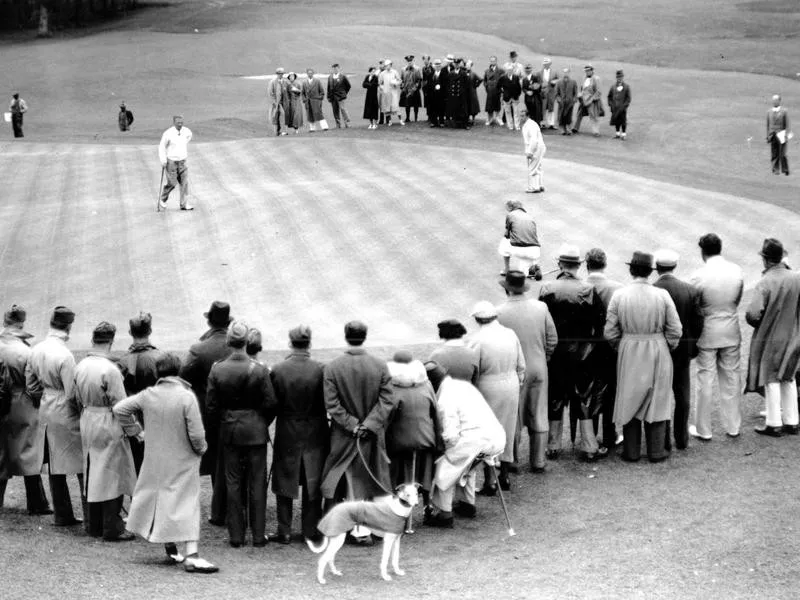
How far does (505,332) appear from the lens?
1232cm

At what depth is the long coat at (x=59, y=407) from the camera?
11617 millimetres

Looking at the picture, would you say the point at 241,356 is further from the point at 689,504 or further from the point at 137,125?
the point at 137,125

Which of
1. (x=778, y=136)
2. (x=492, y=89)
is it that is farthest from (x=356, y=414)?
(x=492, y=89)

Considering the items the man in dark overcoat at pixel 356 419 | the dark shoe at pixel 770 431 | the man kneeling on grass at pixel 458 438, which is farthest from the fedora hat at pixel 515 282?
the dark shoe at pixel 770 431

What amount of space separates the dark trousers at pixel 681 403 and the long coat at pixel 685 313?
9 cm

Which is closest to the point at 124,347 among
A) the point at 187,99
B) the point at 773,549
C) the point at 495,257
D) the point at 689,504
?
the point at 495,257

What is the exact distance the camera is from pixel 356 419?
441 inches

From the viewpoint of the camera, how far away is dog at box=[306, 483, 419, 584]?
10.1 meters

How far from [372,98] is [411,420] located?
2327 centimetres

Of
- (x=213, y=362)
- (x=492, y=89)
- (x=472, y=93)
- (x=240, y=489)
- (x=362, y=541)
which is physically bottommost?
(x=362, y=541)

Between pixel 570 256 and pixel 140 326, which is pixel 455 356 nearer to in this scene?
pixel 570 256

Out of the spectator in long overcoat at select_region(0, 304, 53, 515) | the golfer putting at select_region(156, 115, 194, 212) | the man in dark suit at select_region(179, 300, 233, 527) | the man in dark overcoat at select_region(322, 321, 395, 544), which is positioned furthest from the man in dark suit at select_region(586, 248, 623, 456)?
the golfer putting at select_region(156, 115, 194, 212)

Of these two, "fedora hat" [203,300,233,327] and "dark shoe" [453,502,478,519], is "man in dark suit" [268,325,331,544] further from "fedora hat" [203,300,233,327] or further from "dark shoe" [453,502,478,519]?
"dark shoe" [453,502,478,519]

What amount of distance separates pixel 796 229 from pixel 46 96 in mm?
31056
